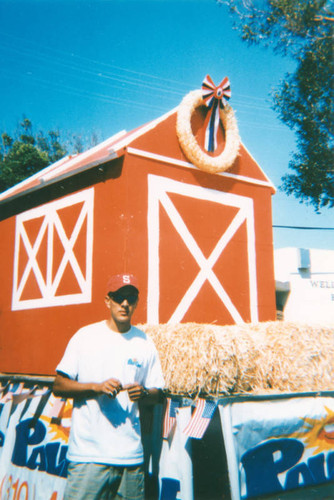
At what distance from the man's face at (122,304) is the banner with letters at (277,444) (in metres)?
0.97

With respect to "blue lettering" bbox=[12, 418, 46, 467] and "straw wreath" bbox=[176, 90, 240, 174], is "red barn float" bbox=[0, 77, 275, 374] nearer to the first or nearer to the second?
"straw wreath" bbox=[176, 90, 240, 174]

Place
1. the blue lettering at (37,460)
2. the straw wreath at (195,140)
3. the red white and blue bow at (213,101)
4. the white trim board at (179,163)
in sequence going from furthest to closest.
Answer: the red white and blue bow at (213,101), the straw wreath at (195,140), the white trim board at (179,163), the blue lettering at (37,460)

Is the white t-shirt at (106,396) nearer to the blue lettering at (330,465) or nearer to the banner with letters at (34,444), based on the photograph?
the banner with letters at (34,444)

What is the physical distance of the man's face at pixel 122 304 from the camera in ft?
11.2

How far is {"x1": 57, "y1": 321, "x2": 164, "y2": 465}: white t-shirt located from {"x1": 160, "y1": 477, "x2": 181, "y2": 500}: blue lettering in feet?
1.44

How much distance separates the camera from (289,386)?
4.29 m

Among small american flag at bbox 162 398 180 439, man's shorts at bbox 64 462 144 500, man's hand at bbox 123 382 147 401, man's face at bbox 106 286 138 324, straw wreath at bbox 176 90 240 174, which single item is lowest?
man's shorts at bbox 64 462 144 500

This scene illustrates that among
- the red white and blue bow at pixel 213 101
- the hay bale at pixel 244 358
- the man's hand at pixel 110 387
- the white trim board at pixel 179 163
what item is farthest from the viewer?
the red white and blue bow at pixel 213 101

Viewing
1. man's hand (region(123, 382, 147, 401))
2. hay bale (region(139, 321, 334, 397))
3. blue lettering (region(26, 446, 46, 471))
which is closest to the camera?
man's hand (region(123, 382, 147, 401))

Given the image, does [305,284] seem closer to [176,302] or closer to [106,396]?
[176,302]

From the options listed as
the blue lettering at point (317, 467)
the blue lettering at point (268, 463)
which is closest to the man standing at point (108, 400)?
the blue lettering at point (268, 463)

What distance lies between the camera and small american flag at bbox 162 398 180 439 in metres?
3.63

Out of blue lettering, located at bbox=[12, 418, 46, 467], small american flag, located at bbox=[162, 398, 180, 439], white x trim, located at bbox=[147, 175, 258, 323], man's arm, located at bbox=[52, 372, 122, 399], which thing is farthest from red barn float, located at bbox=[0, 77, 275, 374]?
man's arm, located at bbox=[52, 372, 122, 399]

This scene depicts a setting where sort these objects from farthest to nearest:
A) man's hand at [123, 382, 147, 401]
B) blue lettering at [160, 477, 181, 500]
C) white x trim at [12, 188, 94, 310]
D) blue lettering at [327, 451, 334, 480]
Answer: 1. white x trim at [12, 188, 94, 310]
2. blue lettering at [327, 451, 334, 480]
3. blue lettering at [160, 477, 181, 500]
4. man's hand at [123, 382, 147, 401]
